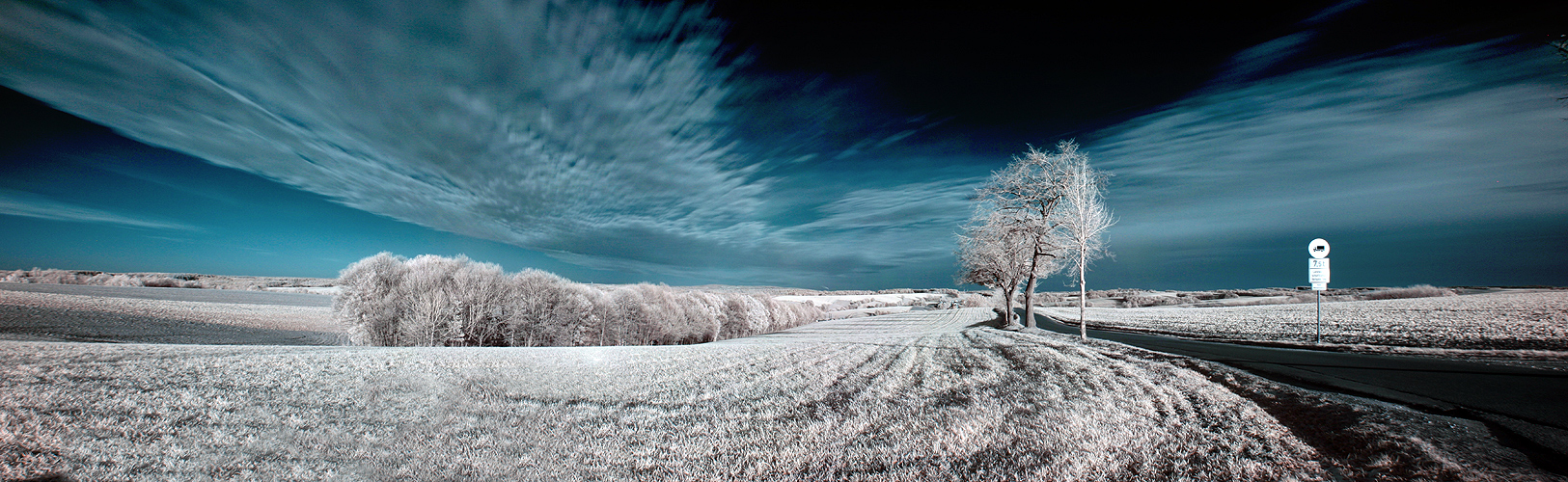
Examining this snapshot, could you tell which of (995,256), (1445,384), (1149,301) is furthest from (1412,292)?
(1445,384)

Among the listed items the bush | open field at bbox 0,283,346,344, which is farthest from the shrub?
open field at bbox 0,283,346,344

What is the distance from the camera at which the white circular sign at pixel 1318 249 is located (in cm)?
1614

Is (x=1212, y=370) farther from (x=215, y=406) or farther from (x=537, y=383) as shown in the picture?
(x=215, y=406)

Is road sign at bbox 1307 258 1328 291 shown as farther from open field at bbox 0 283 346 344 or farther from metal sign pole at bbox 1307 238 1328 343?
open field at bbox 0 283 346 344

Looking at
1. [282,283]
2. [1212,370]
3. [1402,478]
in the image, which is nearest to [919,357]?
[1212,370]

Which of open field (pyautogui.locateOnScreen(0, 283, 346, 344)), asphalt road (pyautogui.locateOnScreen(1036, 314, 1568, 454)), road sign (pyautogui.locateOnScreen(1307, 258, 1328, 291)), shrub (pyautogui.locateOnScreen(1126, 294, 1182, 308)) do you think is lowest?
shrub (pyautogui.locateOnScreen(1126, 294, 1182, 308))

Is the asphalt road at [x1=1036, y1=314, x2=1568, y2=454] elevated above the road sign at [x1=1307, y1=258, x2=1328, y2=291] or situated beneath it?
situated beneath

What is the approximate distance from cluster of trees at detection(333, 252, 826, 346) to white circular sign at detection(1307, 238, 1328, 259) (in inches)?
1017

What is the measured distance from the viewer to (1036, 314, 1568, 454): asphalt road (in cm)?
509

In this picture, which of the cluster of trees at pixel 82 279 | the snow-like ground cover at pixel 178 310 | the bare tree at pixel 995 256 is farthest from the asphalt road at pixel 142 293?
the bare tree at pixel 995 256

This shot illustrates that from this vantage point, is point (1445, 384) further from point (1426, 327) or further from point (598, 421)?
point (1426, 327)

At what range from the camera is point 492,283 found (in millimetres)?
18922

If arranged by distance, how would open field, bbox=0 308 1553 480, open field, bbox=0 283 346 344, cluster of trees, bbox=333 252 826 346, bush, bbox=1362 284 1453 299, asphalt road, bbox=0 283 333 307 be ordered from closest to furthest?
open field, bbox=0 308 1553 480, open field, bbox=0 283 346 344, cluster of trees, bbox=333 252 826 346, asphalt road, bbox=0 283 333 307, bush, bbox=1362 284 1453 299

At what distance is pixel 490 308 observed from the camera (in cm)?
1858
